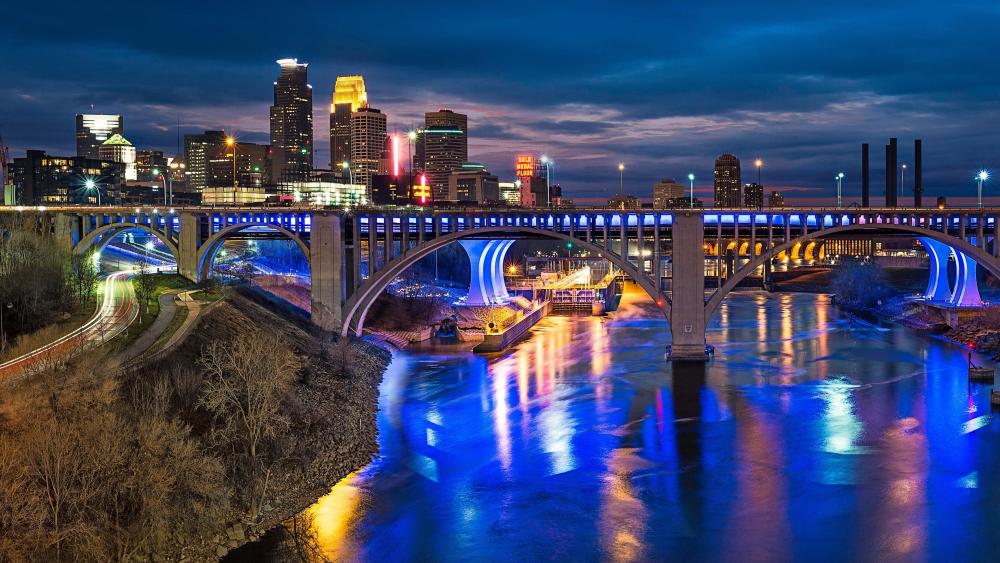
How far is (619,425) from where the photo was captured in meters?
43.9

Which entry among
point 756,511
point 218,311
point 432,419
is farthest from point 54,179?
point 756,511

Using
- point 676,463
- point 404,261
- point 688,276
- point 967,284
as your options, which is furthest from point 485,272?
point 676,463

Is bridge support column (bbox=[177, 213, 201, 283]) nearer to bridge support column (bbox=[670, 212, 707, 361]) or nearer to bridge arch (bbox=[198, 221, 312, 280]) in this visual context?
bridge arch (bbox=[198, 221, 312, 280])

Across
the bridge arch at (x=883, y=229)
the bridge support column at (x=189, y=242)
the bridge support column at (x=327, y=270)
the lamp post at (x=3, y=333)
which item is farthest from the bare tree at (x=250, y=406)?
the bridge arch at (x=883, y=229)

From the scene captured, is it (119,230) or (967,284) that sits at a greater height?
(119,230)

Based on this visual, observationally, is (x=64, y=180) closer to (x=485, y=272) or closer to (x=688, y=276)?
(x=485, y=272)

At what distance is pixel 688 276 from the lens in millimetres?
56906

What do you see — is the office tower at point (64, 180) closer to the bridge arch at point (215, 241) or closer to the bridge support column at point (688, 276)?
the bridge arch at point (215, 241)

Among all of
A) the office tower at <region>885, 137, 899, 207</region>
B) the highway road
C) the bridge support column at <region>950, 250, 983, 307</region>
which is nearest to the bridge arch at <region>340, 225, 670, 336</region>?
the highway road

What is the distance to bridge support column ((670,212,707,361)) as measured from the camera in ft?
186

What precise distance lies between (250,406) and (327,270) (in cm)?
2834

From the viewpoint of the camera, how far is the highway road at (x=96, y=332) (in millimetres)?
33194

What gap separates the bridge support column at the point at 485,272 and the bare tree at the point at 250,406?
153ft

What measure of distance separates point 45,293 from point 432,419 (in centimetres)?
2044
